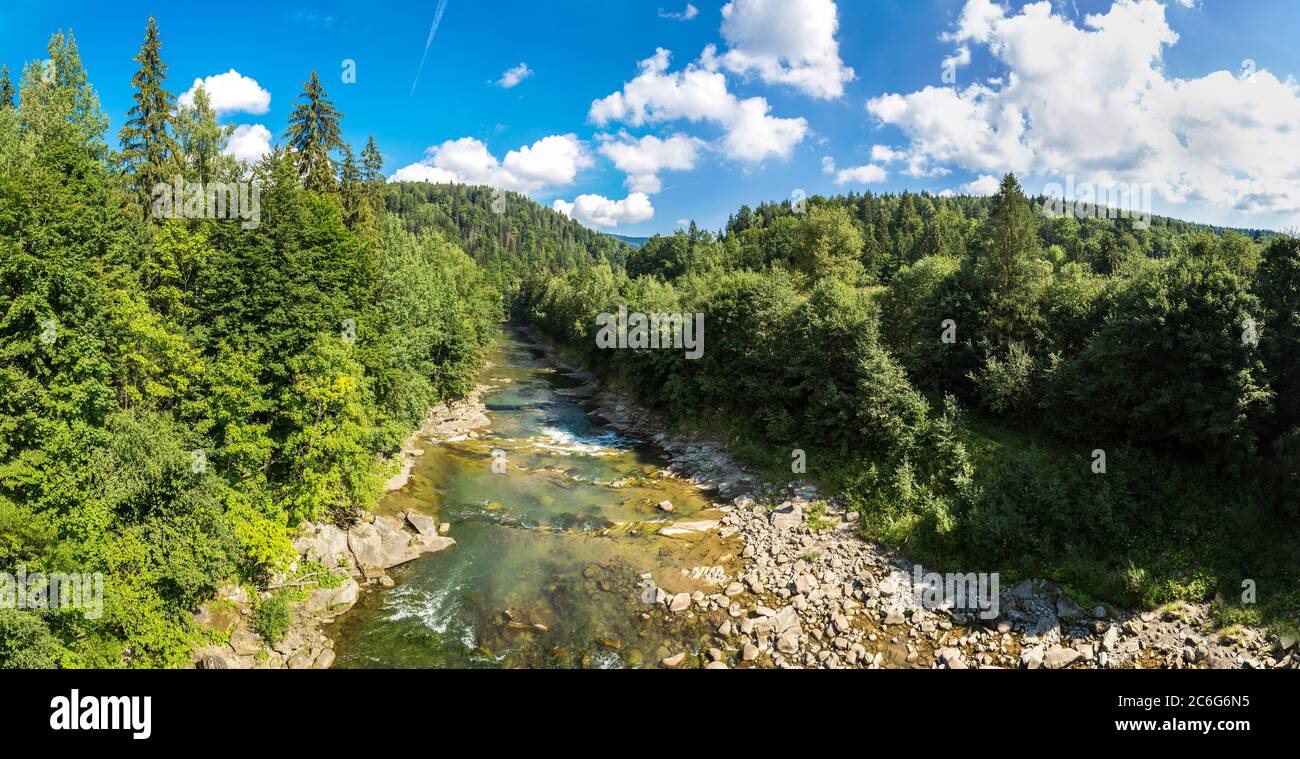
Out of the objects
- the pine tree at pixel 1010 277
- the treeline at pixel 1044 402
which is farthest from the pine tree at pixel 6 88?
the pine tree at pixel 1010 277

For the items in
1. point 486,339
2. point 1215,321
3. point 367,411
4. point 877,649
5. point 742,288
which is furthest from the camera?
point 486,339

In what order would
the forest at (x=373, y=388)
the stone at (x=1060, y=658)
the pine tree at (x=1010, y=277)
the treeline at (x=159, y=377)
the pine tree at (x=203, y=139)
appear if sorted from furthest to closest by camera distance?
the pine tree at (x=203, y=139) < the pine tree at (x=1010, y=277) < the stone at (x=1060, y=658) < the forest at (x=373, y=388) < the treeline at (x=159, y=377)

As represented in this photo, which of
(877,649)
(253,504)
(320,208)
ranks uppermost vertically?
(320,208)

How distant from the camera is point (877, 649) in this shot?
2027 centimetres

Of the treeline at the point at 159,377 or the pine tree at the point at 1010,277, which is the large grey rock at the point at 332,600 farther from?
the pine tree at the point at 1010,277

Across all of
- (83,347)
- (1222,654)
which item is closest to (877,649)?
(1222,654)

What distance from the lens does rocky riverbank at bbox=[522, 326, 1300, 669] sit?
1806 centimetres

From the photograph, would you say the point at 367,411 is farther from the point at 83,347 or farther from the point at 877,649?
the point at 877,649

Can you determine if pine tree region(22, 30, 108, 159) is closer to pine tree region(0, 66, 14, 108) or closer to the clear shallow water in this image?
pine tree region(0, 66, 14, 108)

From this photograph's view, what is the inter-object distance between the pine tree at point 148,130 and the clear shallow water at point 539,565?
19813mm

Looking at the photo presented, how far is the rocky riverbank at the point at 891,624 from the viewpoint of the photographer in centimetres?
1806

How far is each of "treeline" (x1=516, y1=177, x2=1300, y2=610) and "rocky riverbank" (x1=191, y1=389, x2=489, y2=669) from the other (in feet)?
68.7

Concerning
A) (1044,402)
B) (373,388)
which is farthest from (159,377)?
(1044,402)

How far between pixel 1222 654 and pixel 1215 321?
38.4ft
